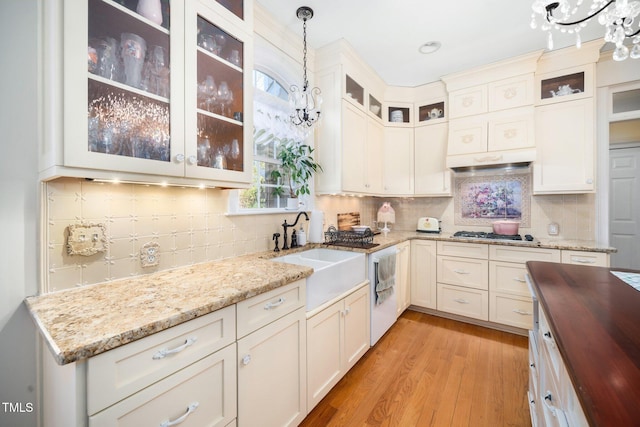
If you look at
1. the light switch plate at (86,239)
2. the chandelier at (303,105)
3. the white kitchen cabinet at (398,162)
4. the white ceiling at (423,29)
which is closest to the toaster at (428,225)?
the white kitchen cabinet at (398,162)

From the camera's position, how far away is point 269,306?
130 centimetres

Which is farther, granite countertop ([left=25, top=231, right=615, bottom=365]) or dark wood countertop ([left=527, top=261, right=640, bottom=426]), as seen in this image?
granite countertop ([left=25, top=231, right=615, bottom=365])

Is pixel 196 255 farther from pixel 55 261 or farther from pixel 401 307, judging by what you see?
pixel 401 307

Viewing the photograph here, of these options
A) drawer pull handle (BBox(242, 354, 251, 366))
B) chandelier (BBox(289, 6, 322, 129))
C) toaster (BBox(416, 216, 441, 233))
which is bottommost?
drawer pull handle (BBox(242, 354, 251, 366))

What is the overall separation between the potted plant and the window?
0.06m

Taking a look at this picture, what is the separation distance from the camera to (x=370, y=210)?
3830mm

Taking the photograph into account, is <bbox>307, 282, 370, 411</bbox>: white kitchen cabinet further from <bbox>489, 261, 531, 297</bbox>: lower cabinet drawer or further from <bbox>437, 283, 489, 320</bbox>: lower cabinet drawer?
<bbox>489, 261, 531, 297</bbox>: lower cabinet drawer

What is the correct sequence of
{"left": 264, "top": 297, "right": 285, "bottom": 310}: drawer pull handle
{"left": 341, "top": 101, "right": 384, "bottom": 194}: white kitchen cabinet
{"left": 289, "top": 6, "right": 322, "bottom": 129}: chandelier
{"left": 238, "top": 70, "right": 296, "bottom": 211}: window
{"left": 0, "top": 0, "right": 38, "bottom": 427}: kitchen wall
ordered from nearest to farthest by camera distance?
{"left": 0, "top": 0, "right": 38, "bottom": 427}: kitchen wall → {"left": 264, "top": 297, "right": 285, "bottom": 310}: drawer pull handle → {"left": 289, "top": 6, "right": 322, "bottom": 129}: chandelier → {"left": 238, "top": 70, "right": 296, "bottom": 211}: window → {"left": 341, "top": 101, "right": 384, "bottom": 194}: white kitchen cabinet

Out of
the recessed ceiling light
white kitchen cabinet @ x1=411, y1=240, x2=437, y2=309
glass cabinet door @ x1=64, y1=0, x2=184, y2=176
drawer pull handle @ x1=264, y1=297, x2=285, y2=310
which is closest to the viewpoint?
glass cabinet door @ x1=64, y1=0, x2=184, y2=176

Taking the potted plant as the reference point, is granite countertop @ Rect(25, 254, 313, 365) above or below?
below

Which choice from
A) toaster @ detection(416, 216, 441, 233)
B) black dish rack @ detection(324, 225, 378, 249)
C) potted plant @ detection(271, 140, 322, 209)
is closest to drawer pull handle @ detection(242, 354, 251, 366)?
black dish rack @ detection(324, 225, 378, 249)

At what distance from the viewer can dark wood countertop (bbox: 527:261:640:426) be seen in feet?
1.71

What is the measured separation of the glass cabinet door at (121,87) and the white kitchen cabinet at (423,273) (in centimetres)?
275

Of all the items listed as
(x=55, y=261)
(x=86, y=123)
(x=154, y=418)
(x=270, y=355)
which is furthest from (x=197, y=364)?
(x=86, y=123)
